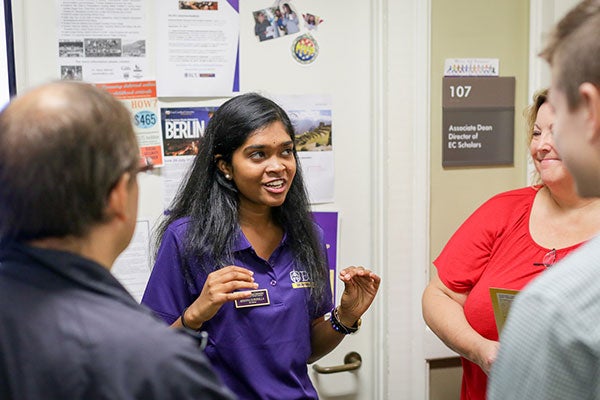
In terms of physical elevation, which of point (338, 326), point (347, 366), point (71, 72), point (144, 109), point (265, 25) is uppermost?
point (265, 25)

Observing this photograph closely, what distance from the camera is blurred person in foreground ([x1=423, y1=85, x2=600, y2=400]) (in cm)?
144

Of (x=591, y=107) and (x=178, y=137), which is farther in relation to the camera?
(x=178, y=137)

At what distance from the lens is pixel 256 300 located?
4.76 ft

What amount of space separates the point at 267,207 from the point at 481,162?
0.86 metres

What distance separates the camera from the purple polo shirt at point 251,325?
1417 millimetres

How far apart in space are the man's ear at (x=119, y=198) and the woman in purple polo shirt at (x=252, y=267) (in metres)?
0.59

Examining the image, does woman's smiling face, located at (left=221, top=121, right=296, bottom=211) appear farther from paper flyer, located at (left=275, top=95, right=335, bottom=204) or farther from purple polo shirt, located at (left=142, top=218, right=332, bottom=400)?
paper flyer, located at (left=275, top=95, right=335, bottom=204)

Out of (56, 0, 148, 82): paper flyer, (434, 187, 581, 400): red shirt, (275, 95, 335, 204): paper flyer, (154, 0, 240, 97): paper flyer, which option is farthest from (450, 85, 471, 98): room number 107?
(56, 0, 148, 82): paper flyer

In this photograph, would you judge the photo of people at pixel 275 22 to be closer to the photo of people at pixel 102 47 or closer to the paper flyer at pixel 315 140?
the paper flyer at pixel 315 140

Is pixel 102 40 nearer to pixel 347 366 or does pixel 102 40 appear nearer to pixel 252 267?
pixel 252 267

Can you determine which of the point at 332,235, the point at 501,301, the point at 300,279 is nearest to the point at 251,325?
the point at 300,279

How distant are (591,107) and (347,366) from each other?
157cm

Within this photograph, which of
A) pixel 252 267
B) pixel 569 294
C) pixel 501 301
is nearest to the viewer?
pixel 569 294

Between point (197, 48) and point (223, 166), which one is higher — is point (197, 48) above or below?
above
